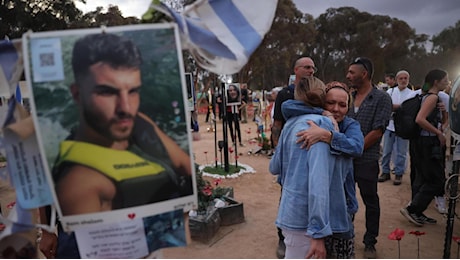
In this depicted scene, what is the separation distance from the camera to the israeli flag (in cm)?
128

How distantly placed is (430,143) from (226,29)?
3.63m

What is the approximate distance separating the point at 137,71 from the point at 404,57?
43472 mm

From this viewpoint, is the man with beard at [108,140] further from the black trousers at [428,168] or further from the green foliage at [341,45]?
the green foliage at [341,45]

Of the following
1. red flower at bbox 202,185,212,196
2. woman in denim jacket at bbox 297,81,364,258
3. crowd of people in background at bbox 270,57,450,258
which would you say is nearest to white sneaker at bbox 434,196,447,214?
crowd of people in background at bbox 270,57,450,258

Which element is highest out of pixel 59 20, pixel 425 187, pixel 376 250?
pixel 59 20

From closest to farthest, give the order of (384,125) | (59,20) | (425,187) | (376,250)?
(384,125), (376,250), (425,187), (59,20)

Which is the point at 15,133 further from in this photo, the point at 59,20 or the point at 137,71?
the point at 59,20

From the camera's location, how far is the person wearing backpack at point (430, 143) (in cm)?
393

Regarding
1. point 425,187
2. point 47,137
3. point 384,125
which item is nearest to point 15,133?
point 47,137

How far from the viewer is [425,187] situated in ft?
13.3

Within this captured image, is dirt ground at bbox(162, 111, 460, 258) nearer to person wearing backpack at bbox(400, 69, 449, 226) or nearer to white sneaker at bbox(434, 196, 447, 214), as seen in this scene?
white sneaker at bbox(434, 196, 447, 214)

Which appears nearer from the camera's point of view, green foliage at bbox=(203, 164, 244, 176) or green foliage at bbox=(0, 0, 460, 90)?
green foliage at bbox=(203, 164, 244, 176)

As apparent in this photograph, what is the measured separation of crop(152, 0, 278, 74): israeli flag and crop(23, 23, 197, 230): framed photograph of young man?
0.17m

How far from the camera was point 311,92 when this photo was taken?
76.4 inches
